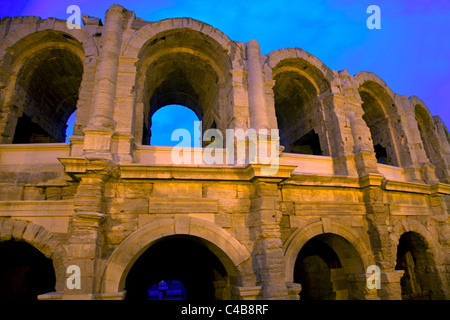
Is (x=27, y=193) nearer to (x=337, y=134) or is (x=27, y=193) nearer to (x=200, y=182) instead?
(x=200, y=182)

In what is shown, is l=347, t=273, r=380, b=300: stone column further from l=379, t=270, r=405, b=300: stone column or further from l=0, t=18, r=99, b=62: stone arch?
l=0, t=18, r=99, b=62: stone arch

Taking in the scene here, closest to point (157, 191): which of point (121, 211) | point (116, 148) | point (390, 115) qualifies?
point (121, 211)

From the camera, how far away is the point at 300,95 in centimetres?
917

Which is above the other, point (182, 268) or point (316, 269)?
point (182, 268)

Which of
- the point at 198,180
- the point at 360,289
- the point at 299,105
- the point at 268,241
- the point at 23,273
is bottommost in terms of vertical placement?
the point at 360,289

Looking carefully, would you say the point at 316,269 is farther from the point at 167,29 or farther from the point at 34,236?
the point at 167,29

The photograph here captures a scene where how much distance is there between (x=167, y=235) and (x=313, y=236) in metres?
3.31

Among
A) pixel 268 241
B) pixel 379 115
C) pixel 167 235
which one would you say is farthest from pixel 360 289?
pixel 379 115

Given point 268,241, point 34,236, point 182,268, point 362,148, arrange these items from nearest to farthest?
point 34,236 < point 268,241 < point 362,148 < point 182,268

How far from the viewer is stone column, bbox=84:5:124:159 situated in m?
5.49

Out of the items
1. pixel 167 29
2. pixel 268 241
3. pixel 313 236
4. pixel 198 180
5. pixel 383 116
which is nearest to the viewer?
pixel 268 241

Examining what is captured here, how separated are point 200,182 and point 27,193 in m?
3.61

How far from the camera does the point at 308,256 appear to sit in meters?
8.58

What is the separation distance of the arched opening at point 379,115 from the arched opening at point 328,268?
12.8ft
